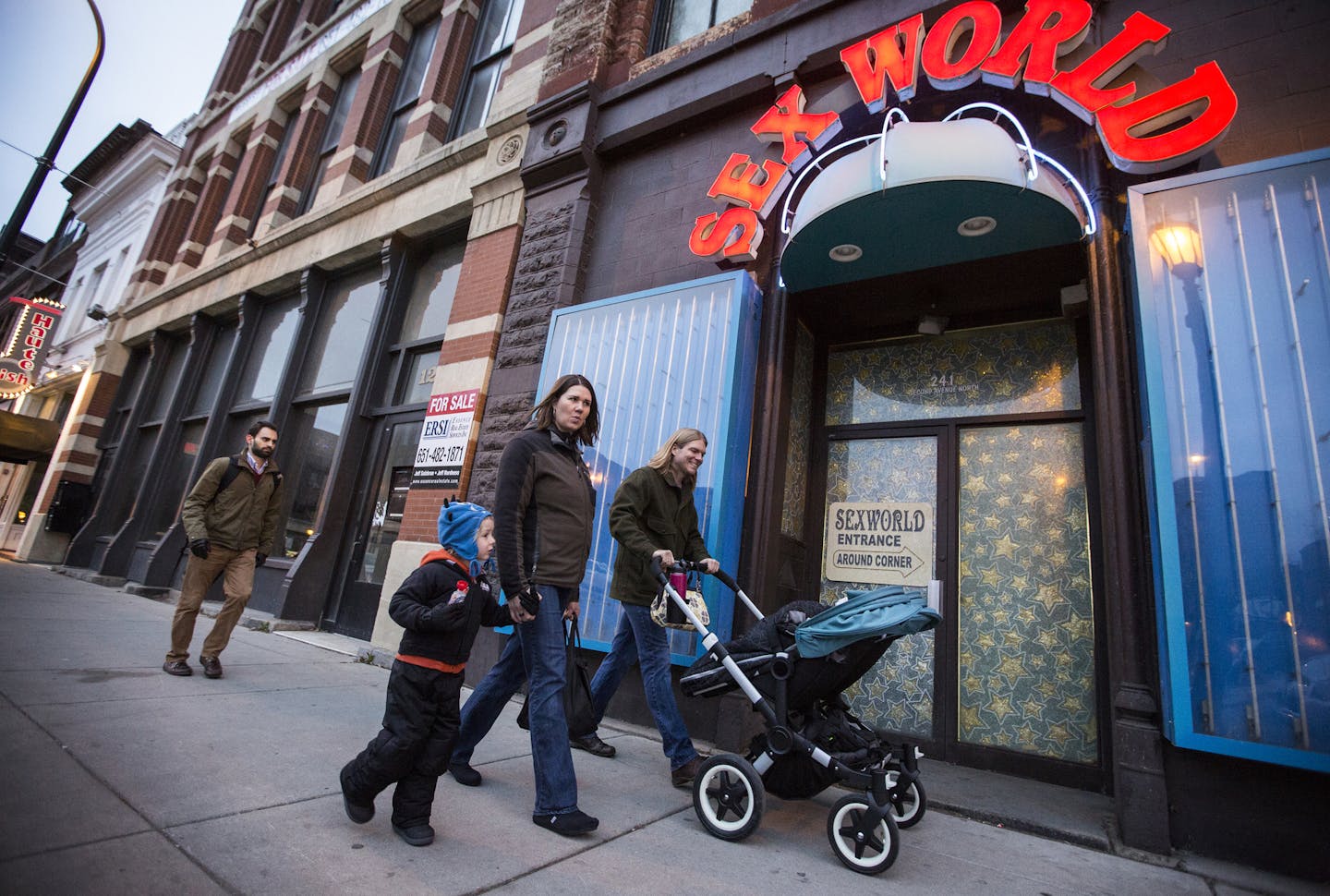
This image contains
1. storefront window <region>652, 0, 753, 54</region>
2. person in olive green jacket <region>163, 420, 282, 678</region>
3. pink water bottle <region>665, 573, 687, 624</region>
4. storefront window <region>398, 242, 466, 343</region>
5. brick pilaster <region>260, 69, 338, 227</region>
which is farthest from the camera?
brick pilaster <region>260, 69, 338, 227</region>

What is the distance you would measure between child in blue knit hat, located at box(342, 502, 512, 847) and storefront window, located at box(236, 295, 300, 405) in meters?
9.97

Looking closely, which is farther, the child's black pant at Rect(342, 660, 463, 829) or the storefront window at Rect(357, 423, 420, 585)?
the storefront window at Rect(357, 423, 420, 585)

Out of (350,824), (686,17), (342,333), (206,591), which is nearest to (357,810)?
(350,824)

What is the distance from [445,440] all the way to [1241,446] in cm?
665

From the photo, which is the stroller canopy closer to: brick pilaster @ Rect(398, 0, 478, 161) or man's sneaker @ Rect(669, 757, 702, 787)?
man's sneaker @ Rect(669, 757, 702, 787)

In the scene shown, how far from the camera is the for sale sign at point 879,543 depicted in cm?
518

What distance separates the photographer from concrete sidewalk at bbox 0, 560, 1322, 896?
80.4 inches

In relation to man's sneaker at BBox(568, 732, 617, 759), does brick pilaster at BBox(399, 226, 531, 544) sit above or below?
above

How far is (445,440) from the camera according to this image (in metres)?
7.00

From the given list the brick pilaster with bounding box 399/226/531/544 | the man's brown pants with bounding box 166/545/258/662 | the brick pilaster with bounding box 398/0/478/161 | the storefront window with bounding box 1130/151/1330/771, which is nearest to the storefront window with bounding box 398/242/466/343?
the brick pilaster with bounding box 399/226/531/544

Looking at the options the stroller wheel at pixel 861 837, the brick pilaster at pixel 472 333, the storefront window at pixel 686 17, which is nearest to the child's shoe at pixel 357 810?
the stroller wheel at pixel 861 837

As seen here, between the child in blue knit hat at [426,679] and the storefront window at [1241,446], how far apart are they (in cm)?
348

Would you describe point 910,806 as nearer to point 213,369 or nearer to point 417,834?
point 417,834

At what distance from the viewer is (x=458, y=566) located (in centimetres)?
277
